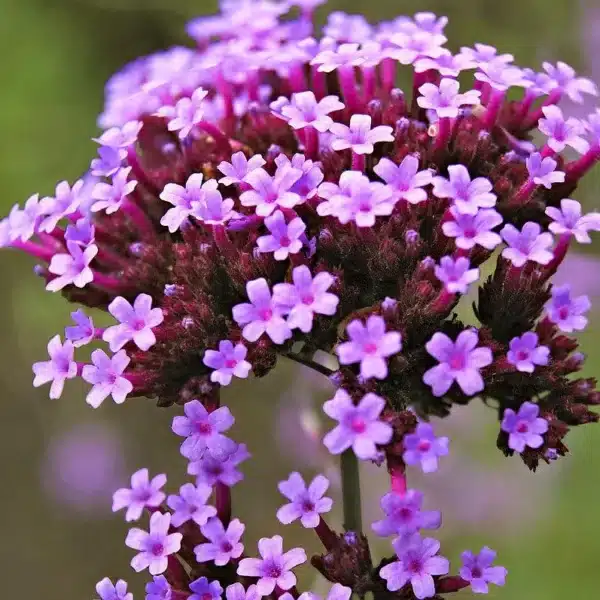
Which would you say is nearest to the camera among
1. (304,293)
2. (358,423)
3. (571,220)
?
(358,423)

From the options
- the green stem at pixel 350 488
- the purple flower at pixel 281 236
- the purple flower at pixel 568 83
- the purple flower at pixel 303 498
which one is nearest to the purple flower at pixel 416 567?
the purple flower at pixel 303 498

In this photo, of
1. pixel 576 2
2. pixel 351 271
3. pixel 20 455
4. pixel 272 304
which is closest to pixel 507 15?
pixel 576 2

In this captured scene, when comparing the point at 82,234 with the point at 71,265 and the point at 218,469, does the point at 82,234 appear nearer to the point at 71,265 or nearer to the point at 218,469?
the point at 71,265

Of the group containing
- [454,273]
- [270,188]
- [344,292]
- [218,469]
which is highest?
[270,188]

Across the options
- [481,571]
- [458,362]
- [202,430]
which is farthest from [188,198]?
[481,571]

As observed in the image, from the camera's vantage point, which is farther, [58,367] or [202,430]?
[58,367]

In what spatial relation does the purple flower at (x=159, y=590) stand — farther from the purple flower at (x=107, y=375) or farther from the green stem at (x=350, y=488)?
the green stem at (x=350, y=488)

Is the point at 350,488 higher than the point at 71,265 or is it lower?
lower

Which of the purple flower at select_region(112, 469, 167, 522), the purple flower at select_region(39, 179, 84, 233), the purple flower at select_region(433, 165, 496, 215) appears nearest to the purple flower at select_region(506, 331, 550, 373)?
the purple flower at select_region(433, 165, 496, 215)
